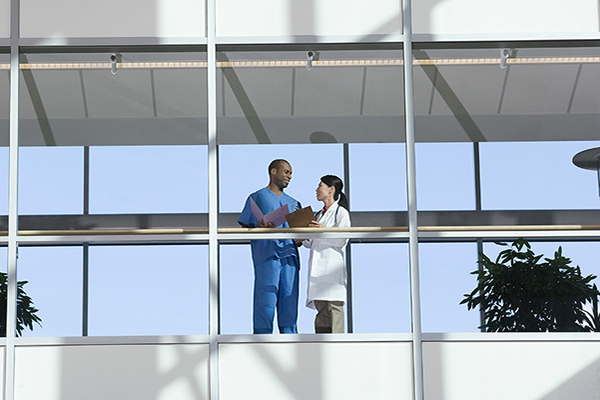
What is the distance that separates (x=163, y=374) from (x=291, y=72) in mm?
8460

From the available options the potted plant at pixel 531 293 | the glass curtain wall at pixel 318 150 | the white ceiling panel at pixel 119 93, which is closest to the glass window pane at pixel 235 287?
the glass curtain wall at pixel 318 150

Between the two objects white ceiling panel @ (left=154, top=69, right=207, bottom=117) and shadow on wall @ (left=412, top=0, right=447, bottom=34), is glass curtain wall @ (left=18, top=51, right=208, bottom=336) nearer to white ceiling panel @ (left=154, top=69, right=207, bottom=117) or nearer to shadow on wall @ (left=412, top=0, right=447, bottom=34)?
white ceiling panel @ (left=154, top=69, right=207, bottom=117)

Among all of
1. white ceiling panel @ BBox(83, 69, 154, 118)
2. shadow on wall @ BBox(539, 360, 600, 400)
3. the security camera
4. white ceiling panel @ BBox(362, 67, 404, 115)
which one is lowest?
shadow on wall @ BBox(539, 360, 600, 400)

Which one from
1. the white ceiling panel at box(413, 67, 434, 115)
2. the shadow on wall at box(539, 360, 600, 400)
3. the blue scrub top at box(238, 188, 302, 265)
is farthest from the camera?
the white ceiling panel at box(413, 67, 434, 115)

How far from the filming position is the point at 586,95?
43.6 feet

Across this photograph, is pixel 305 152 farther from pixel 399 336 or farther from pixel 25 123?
pixel 399 336

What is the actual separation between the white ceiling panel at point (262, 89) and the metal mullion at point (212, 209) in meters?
6.51

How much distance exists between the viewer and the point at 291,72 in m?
13.0

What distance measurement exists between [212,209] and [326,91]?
26.8ft

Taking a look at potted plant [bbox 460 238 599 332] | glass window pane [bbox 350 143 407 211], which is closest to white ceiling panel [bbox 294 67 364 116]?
glass window pane [bbox 350 143 407 211]

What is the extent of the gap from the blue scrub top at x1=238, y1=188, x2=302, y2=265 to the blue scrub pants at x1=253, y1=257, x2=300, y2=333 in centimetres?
4

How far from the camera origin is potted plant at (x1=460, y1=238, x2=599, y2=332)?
5617 mm

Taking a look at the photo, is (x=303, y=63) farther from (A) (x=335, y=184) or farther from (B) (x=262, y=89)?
(B) (x=262, y=89)

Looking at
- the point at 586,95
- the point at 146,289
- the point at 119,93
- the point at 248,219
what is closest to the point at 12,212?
the point at 248,219
